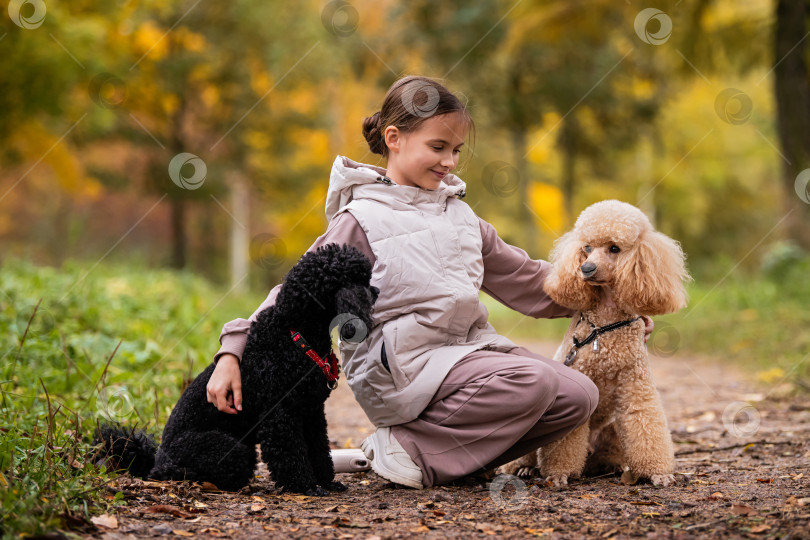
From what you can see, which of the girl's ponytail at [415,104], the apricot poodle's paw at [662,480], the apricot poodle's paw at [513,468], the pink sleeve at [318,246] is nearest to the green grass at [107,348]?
the pink sleeve at [318,246]

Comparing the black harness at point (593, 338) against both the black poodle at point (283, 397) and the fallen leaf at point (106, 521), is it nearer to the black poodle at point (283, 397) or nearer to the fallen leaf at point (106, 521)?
the black poodle at point (283, 397)

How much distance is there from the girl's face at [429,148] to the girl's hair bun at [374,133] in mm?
107

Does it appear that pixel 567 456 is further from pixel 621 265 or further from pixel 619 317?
pixel 621 265

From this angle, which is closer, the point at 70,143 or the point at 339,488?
the point at 339,488

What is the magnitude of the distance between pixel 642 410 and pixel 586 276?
0.58m

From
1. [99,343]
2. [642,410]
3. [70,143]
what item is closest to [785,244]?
[642,410]

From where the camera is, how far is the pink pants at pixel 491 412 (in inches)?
112

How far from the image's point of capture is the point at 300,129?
59.4 feet

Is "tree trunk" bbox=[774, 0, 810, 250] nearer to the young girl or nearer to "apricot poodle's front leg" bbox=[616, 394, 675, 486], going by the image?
"apricot poodle's front leg" bbox=[616, 394, 675, 486]

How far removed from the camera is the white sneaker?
290 centimetres

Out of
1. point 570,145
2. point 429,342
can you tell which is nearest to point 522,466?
point 429,342

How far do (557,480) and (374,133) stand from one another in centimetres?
166

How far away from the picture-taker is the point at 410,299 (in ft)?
9.50

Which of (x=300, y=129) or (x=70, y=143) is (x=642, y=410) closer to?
(x=70, y=143)
